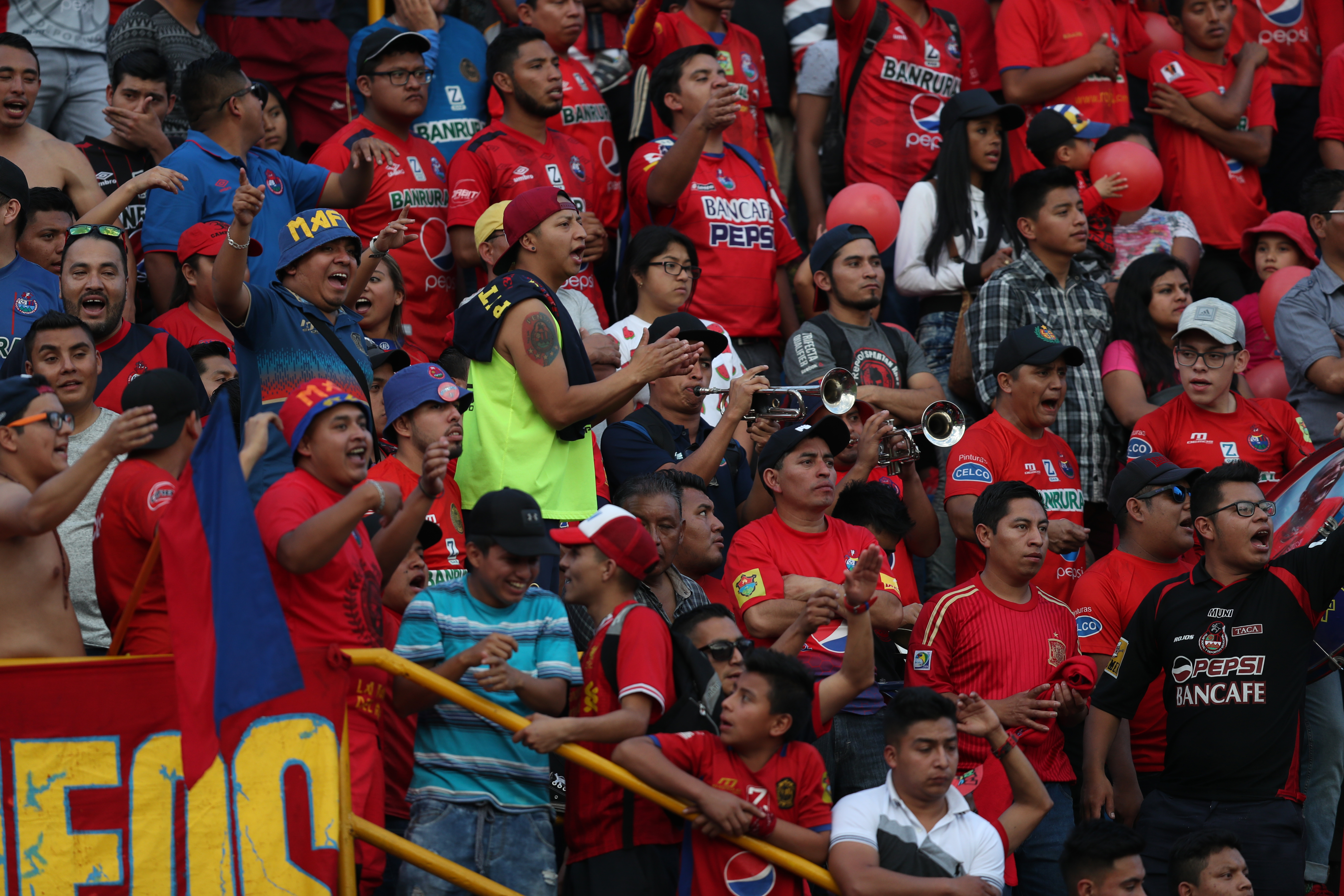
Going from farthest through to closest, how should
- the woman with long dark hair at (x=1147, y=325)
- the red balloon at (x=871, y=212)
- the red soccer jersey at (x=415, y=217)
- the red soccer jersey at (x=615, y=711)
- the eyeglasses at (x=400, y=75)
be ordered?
the red balloon at (x=871, y=212) → the eyeglasses at (x=400, y=75) → the red soccer jersey at (x=415, y=217) → the woman with long dark hair at (x=1147, y=325) → the red soccer jersey at (x=615, y=711)

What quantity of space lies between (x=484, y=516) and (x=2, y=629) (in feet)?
5.30

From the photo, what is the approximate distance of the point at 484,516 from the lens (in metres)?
5.28

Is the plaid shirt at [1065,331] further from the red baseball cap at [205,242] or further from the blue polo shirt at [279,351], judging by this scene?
the red baseball cap at [205,242]

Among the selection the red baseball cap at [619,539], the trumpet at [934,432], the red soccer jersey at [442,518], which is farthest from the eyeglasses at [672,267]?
Result: the red baseball cap at [619,539]

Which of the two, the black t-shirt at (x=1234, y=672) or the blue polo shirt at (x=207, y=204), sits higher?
the blue polo shirt at (x=207, y=204)

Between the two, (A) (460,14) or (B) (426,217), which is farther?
(A) (460,14)

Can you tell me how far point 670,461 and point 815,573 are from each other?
0.97 meters

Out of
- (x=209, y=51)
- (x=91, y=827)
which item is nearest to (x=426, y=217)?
(x=209, y=51)

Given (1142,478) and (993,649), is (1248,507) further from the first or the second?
(993,649)

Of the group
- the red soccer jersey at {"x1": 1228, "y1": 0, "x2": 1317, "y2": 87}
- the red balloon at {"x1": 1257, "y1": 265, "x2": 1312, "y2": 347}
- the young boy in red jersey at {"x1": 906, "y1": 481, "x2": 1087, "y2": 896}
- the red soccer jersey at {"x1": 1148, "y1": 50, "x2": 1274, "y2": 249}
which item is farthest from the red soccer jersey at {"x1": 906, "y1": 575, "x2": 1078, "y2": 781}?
the red soccer jersey at {"x1": 1228, "y1": 0, "x2": 1317, "y2": 87}

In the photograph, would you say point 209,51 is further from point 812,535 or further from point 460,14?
point 812,535

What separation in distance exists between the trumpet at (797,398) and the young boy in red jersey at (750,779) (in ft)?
6.70

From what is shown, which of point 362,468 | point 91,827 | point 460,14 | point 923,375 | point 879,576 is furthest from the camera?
point 460,14

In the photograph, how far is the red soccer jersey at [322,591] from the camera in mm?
5000
